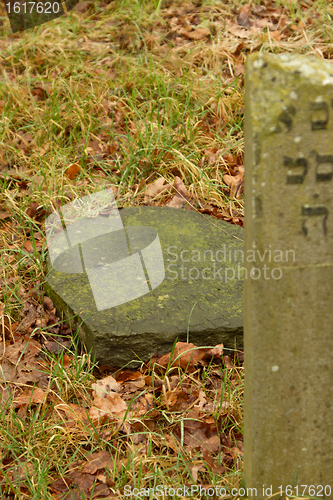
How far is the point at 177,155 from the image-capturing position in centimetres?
371

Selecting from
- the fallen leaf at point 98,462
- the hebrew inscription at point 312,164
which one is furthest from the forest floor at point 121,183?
the hebrew inscription at point 312,164

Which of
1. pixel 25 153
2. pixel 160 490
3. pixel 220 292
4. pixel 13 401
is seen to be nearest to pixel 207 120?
pixel 25 153

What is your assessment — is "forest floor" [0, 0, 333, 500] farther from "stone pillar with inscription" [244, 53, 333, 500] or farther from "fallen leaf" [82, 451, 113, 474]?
"stone pillar with inscription" [244, 53, 333, 500]

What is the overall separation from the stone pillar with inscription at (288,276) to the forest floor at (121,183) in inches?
14.9

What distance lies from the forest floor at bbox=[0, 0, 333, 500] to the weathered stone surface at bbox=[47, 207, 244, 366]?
110mm

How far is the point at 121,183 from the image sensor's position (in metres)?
3.71

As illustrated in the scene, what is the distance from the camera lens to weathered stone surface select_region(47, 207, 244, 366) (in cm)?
241

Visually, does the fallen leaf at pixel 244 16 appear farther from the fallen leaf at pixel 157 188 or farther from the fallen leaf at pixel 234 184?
the fallen leaf at pixel 157 188

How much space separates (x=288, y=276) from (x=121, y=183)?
250 centimetres

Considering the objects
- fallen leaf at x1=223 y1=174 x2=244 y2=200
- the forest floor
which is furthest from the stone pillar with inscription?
fallen leaf at x1=223 y1=174 x2=244 y2=200

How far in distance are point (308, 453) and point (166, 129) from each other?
2.90m

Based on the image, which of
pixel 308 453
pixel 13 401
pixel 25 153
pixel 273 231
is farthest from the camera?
pixel 25 153

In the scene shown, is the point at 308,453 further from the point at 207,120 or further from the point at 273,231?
the point at 207,120

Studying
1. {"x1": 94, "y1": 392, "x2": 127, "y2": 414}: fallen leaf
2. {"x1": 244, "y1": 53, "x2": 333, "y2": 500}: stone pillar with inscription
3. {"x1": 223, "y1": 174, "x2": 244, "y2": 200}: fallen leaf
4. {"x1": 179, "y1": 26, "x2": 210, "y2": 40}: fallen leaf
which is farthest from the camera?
{"x1": 179, "y1": 26, "x2": 210, "y2": 40}: fallen leaf
